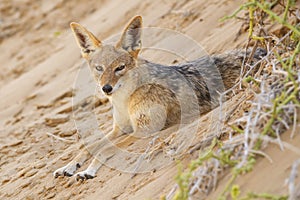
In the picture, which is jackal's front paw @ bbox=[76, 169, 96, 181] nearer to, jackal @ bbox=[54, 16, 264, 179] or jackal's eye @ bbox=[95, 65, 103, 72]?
jackal @ bbox=[54, 16, 264, 179]

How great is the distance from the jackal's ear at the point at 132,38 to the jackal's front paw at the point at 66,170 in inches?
50.5

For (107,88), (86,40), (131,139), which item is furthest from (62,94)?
(131,139)

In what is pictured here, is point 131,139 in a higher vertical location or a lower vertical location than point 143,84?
lower

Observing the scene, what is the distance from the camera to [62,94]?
7590 millimetres

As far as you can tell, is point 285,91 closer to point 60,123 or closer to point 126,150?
point 126,150

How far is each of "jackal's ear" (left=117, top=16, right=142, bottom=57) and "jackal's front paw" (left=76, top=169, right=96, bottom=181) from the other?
1339 millimetres

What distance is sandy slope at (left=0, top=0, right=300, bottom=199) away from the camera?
14.5 feet

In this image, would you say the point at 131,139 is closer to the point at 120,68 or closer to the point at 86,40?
the point at 120,68

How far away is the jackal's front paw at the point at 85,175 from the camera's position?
4.95 meters

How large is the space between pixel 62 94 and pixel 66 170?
2.54m

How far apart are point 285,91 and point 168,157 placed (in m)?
1.15

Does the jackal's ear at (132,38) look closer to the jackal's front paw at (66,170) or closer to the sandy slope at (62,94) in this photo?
the sandy slope at (62,94)

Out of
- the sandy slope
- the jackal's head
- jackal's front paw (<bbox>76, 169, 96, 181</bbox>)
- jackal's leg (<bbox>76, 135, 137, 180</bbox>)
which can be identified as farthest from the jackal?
the sandy slope

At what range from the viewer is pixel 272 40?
16.5 ft
